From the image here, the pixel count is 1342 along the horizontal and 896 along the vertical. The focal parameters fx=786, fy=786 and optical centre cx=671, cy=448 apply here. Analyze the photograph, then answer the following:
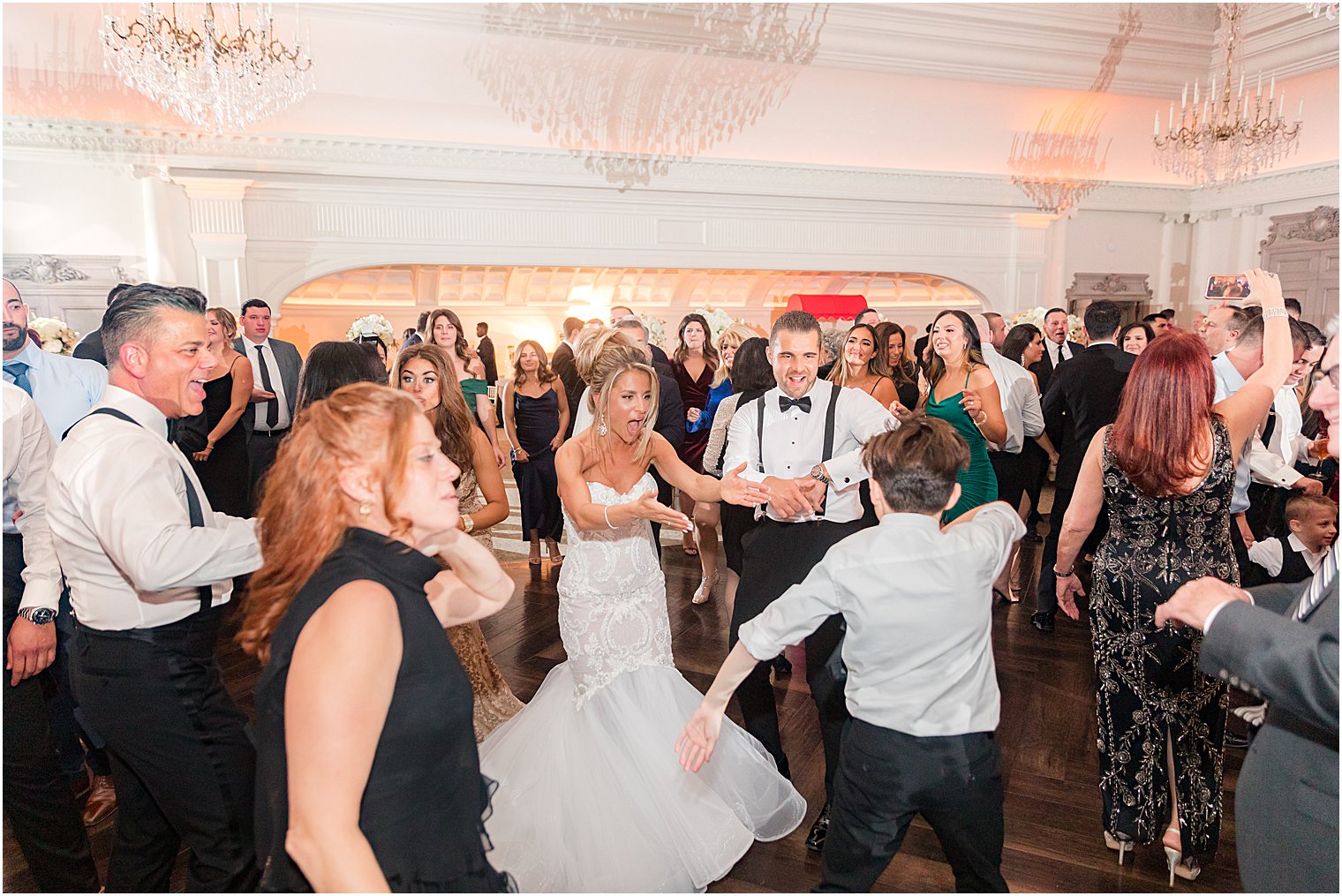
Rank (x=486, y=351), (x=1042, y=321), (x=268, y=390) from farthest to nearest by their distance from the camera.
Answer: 1. (x=486, y=351)
2. (x=1042, y=321)
3. (x=268, y=390)

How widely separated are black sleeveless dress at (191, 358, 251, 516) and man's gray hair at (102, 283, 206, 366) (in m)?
2.58

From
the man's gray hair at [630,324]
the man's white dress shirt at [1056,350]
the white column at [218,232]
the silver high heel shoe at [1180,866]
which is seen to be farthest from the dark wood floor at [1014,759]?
the white column at [218,232]

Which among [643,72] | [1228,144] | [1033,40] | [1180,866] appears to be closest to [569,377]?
[1180,866]

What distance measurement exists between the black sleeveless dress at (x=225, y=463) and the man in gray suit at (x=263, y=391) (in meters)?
0.20

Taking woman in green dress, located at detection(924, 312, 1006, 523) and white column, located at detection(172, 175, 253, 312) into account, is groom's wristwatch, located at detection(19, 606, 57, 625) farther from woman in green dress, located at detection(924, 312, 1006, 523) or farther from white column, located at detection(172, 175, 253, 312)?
white column, located at detection(172, 175, 253, 312)

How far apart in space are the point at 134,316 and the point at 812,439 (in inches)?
73.7

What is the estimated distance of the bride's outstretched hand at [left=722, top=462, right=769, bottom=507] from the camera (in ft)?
7.80

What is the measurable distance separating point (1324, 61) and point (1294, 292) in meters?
2.47

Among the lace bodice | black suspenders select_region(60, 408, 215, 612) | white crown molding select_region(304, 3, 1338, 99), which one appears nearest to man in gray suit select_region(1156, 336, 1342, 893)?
the lace bodice

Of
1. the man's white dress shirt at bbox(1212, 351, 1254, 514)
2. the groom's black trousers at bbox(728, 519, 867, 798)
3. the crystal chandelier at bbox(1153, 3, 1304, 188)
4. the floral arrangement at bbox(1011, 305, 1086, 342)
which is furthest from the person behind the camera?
the floral arrangement at bbox(1011, 305, 1086, 342)

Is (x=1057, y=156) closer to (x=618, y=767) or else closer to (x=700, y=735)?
(x=618, y=767)

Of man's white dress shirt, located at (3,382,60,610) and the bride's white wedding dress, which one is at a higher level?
man's white dress shirt, located at (3,382,60,610)

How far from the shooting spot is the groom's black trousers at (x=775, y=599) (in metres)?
2.35

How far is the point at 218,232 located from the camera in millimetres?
7070
